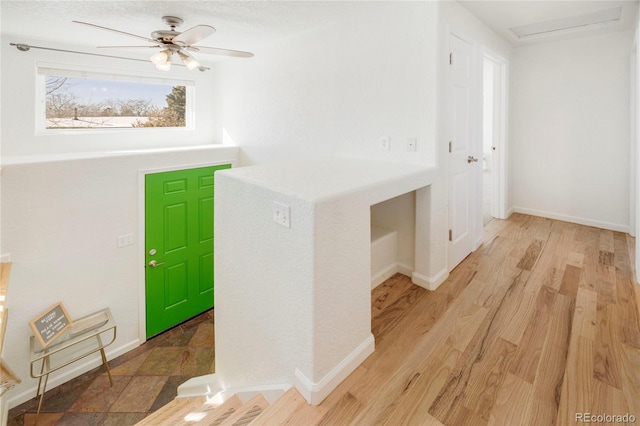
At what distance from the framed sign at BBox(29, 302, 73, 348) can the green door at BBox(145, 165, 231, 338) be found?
0.84 m

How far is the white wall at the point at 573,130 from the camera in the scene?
3811 mm

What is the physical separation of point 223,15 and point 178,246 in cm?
276

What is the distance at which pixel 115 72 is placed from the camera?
155 inches

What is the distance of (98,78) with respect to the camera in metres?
3.84

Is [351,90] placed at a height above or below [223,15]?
below

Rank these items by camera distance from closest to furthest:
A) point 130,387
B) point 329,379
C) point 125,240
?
1. point 329,379
2. point 130,387
3. point 125,240

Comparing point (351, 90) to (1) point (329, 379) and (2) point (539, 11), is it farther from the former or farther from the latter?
(1) point (329, 379)

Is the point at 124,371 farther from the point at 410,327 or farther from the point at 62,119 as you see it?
the point at 410,327

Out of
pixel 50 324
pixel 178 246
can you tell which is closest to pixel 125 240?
pixel 178 246

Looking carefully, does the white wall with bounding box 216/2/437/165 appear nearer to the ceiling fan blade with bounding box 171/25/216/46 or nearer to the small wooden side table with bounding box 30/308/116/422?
the ceiling fan blade with bounding box 171/25/216/46

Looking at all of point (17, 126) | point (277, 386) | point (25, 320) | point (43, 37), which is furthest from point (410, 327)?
point (43, 37)

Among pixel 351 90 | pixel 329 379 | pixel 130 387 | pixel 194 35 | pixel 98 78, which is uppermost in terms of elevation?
pixel 98 78

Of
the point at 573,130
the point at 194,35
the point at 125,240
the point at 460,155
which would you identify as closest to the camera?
the point at 194,35

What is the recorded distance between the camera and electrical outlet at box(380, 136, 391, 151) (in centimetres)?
274
